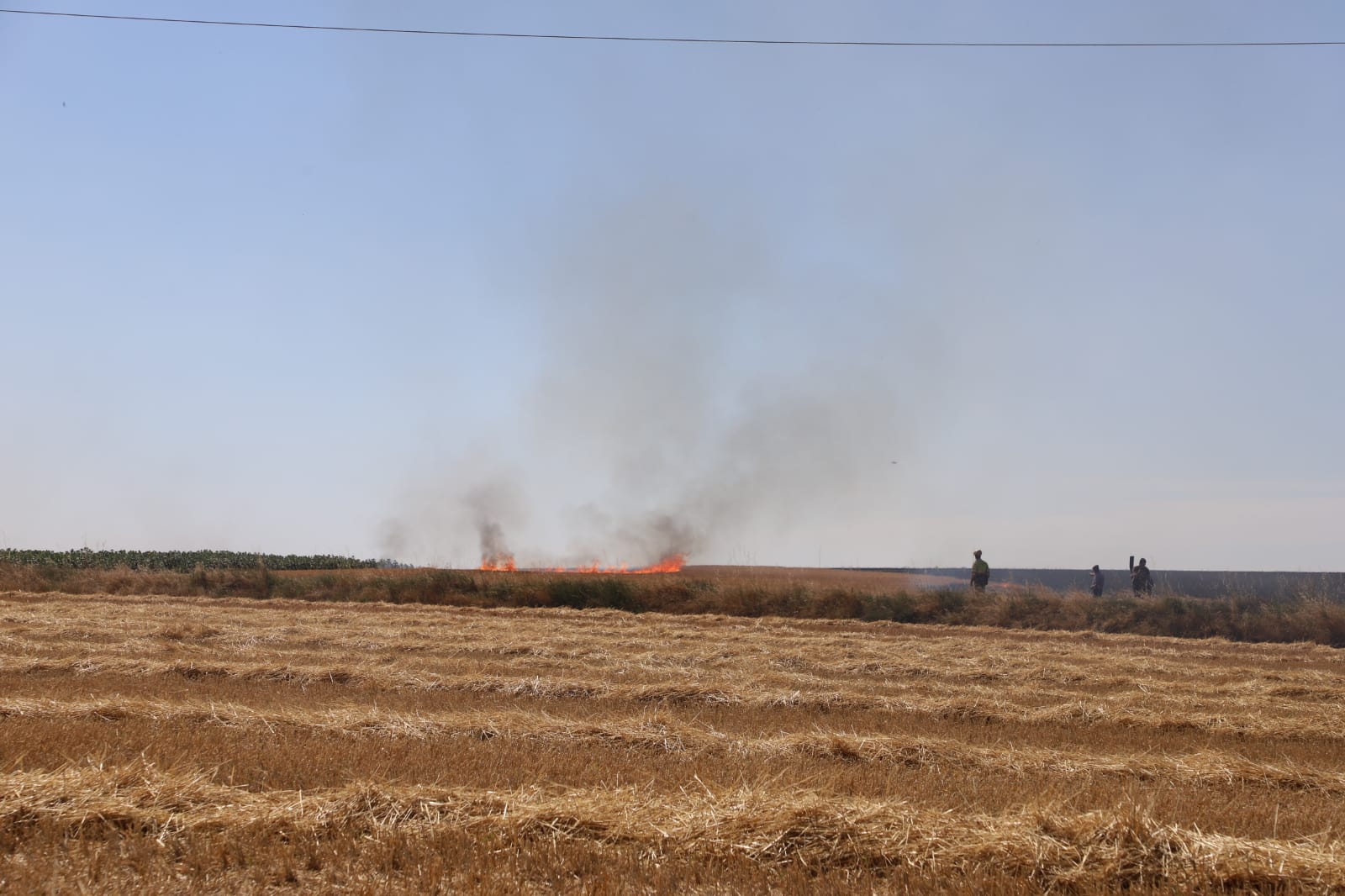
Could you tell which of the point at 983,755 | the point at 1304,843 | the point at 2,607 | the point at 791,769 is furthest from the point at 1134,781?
the point at 2,607

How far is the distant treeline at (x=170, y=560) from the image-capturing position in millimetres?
41094

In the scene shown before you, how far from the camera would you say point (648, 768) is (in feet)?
25.1

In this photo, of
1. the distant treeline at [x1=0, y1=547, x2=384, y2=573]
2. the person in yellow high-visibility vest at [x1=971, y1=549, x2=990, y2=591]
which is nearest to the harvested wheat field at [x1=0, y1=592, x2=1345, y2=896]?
the person in yellow high-visibility vest at [x1=971, y1=549, x2=990, y2=591]

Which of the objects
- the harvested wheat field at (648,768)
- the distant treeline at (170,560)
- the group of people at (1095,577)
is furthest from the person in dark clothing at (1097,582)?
the distant treeline at (170,560)

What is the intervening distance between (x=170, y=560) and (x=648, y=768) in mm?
43447

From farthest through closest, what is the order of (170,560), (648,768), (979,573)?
(170,560), (979,573), (648,768)

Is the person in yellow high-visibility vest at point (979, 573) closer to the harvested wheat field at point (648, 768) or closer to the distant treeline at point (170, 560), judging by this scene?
the harvested wheat field at point (648, 768)

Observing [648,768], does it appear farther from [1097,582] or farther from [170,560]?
[170,560]

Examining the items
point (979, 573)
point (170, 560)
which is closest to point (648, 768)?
point (979, 573)

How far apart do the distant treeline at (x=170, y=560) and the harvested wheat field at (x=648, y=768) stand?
26.9 meters

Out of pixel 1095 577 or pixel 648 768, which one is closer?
pixel 648 768

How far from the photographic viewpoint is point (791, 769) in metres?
7.54

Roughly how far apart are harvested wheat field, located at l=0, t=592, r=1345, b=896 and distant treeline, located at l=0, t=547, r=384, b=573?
26.9 metres

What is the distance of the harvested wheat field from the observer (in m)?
5.31
